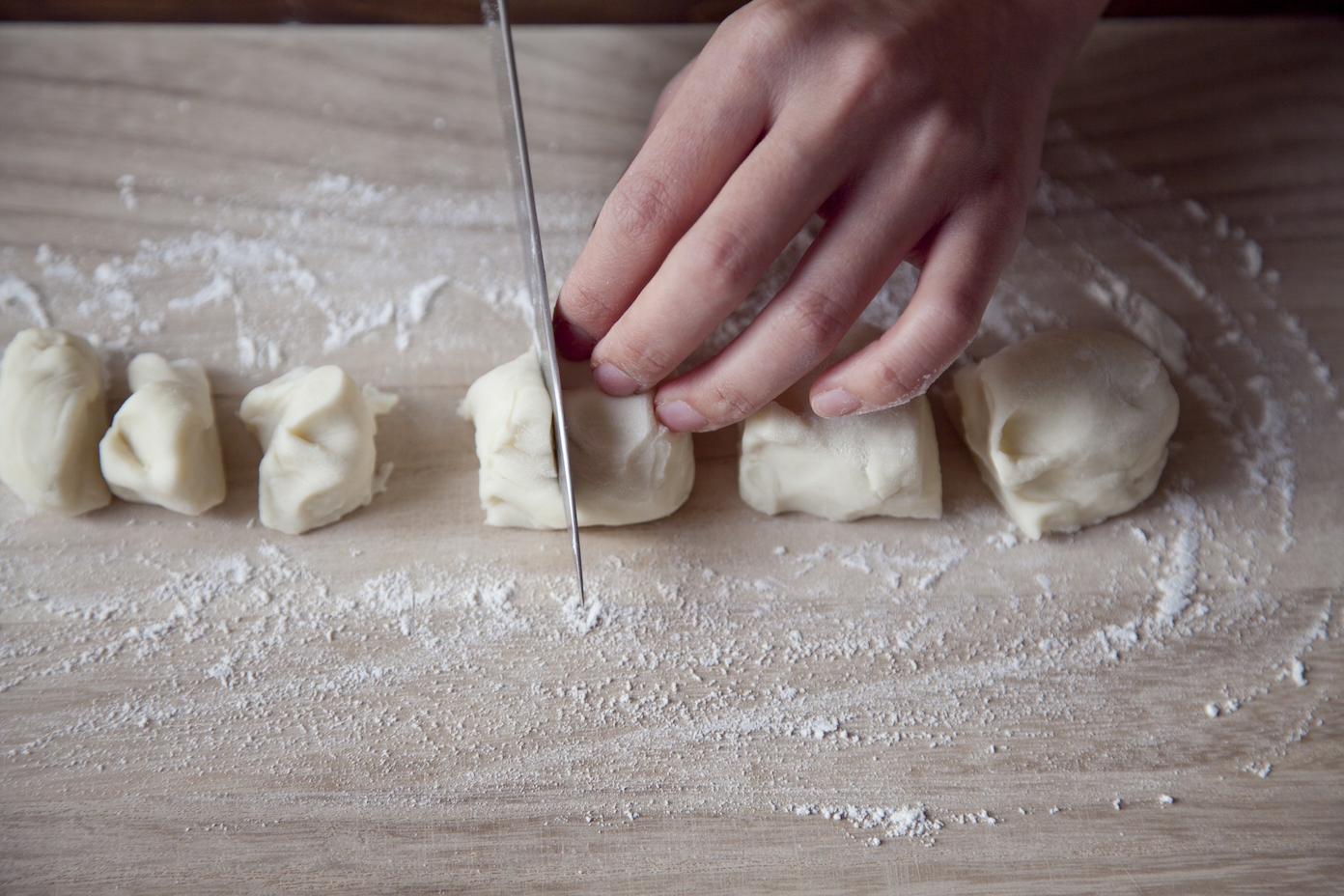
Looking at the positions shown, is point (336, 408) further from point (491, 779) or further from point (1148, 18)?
point (1148, 18)

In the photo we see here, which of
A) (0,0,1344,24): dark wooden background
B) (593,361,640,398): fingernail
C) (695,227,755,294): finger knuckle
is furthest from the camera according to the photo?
(0,0,1344,24): dark wooden background

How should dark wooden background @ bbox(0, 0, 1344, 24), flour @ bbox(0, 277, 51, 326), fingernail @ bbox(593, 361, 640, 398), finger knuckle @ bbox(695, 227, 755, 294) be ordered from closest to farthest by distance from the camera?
finger knuckle @ bbox(695, 227, 755, 294)
fingernail @ bbox(593, 361, 640, 398)
flour @ bbox(0, 277, 51, 326)
dark wooden background @ bbox(0, 0, 1344, 24)

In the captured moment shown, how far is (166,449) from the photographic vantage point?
112cm

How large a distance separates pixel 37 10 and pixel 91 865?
1.39 metres

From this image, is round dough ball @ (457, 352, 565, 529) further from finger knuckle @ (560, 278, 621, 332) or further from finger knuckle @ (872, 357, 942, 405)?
finger knuckle @ (872, 357, 942, 405)

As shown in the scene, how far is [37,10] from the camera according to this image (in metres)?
1.43

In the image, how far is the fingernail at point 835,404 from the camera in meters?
1.04

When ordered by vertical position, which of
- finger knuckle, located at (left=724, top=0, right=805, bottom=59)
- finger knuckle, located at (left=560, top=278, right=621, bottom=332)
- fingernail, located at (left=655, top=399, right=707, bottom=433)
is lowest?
fingernail, located at (left=655, top=399, right=707, bottom=433)

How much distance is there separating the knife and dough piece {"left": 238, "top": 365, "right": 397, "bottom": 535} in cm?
28

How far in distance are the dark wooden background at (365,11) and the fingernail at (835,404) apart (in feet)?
2.76

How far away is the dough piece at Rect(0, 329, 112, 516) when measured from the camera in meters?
1.12

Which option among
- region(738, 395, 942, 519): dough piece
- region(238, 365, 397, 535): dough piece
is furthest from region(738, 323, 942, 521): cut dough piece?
region(238, 365, 397, 535): dough piece

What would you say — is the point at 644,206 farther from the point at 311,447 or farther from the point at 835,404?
the point at 311,447

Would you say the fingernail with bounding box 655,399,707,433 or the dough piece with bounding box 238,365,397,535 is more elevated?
the fingernail with bounding box 655,399,707,433
